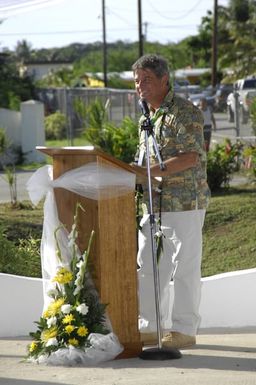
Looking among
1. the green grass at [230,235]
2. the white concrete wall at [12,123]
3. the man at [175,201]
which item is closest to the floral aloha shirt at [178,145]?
the man at [175,201]

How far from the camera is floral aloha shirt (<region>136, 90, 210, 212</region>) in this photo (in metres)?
6.72

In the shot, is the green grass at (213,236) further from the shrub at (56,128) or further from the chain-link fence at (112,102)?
the shrub at (56,128)

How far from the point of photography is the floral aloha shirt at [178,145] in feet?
22.1

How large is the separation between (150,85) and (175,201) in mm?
758

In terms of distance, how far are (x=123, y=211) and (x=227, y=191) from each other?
8.46m

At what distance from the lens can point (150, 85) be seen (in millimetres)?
6734

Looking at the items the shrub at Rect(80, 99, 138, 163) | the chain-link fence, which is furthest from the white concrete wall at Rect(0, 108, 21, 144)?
the shrub at Rect(80, 99, 138, 163)

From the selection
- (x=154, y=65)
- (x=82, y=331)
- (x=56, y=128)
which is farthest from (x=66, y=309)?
(x=56, y=128)

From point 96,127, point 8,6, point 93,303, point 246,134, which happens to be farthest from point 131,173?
point 246,134

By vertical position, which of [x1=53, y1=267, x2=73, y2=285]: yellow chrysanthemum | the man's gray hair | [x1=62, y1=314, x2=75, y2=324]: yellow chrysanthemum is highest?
the man's gray hair

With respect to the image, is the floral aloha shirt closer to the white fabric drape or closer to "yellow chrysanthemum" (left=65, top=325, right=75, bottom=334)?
the white fabric drape

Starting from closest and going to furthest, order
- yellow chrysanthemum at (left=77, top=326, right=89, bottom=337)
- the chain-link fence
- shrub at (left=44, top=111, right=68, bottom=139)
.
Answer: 1. yellow chrysanthemum at (left=77, top=326, right=89, bottom=337)
2. the chain-link fence
3. shrub at (left=44, top=111, right=68, bottom=139)

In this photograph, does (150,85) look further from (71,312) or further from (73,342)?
(73,342)

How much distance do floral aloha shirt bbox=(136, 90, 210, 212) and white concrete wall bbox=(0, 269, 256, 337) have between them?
1.26m
